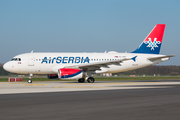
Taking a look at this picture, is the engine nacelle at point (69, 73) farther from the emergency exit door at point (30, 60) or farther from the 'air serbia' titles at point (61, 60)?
the emergency exit door at point (30, 60)

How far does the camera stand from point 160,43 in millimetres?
44875

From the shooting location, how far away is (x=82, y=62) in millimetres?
41031

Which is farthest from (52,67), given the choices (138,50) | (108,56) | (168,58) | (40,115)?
(40,115)

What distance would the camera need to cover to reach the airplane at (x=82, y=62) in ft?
125

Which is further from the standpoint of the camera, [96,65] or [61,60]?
[61,60]

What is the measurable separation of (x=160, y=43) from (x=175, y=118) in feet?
120

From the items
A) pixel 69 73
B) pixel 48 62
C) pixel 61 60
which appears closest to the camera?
pixel 69 73

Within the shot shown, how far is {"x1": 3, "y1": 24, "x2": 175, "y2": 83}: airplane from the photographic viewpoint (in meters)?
38.1

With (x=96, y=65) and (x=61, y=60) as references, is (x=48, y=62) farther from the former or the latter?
(x=96, y=65)

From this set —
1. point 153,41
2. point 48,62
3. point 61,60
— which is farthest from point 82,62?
point 153,41

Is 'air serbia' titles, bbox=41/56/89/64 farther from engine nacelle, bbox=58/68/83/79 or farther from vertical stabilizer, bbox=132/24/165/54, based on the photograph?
vertical stabilizer, bbox=132/24/165/54

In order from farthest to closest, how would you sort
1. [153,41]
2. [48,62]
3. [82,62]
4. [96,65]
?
1. [153,41]
2. [82,62]
3. [48,62]
4. [96,65]

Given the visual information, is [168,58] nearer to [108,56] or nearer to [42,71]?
[108,56]

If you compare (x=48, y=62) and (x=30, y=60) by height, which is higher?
(x=30, y=60)
